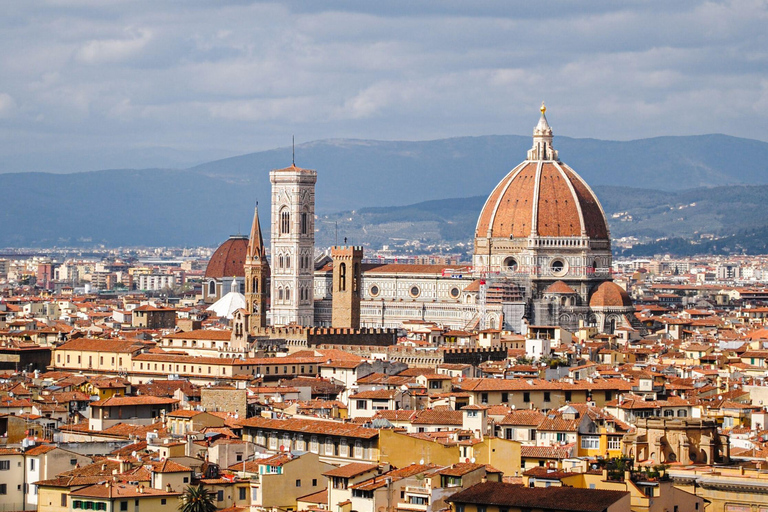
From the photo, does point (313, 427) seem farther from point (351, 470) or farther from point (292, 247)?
point (292, 247)

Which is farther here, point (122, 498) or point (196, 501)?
point (122, 498)

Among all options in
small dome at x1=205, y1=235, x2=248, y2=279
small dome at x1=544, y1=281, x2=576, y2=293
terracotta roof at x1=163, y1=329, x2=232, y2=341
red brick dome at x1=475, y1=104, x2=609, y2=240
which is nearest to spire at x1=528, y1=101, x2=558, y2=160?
red brick dome at x1=475, y1=104, x2=609, y2=240

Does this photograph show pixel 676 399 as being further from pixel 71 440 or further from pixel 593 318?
pixel 593 318

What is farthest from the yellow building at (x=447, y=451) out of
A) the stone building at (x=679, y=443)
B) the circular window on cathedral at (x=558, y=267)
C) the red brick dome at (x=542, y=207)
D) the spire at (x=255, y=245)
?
the red brick dome at (x=542, y=207)

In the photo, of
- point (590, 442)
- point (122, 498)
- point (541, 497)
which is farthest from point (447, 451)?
point (541, 497)

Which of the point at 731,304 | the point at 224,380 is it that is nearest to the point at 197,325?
the point at 224,380

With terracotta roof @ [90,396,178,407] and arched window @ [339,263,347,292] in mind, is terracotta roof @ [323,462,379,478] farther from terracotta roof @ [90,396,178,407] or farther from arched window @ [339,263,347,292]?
arched window @ [339,263,347,292]
